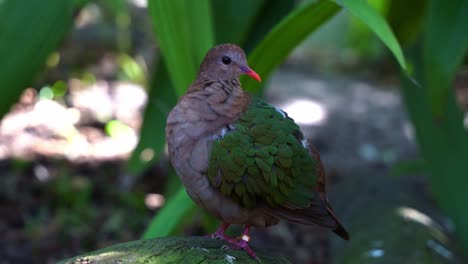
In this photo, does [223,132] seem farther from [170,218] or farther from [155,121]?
[155,121]

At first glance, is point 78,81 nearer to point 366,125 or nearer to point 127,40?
point 127,40

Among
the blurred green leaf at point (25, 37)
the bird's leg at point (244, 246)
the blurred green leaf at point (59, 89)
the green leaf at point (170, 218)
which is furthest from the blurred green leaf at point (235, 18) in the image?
the blurred green leaf at point (59, 89)

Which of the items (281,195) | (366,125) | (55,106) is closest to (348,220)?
(366,125)

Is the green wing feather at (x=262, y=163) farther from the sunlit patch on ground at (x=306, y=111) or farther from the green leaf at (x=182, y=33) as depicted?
the sunlit patch on ground at (x=306, y=111)

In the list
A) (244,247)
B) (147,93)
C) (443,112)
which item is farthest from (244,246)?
(147,93)

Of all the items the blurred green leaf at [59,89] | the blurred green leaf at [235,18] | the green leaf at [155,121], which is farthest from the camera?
the blurred green leaf at [59,89]

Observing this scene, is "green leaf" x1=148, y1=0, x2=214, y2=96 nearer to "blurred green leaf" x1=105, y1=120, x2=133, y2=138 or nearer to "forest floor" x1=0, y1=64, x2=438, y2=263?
"forest floor" x1=0, y1=64, x2=438, y2=263

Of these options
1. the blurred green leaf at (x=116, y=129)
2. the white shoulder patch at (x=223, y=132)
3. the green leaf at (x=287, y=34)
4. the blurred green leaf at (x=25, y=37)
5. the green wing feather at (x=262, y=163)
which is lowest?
the green wing feather at (x=262, y=163)

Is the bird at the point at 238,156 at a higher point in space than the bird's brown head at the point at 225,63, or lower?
lower
